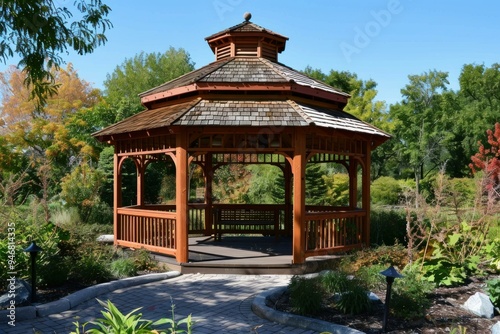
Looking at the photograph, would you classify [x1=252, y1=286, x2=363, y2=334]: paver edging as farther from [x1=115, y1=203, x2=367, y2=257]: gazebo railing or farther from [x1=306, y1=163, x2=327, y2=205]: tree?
[x1=306, y1=163, x2=327, y2=205]: tree

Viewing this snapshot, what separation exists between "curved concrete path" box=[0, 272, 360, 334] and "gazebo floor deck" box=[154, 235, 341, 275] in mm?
255

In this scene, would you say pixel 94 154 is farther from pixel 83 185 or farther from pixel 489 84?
pixel 489 84

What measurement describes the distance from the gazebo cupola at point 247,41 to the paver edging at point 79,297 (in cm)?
617

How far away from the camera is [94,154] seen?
24625 mm

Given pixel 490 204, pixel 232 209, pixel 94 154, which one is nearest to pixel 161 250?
pixel 232 209

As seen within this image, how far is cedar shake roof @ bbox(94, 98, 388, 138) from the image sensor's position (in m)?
Result: 8.70

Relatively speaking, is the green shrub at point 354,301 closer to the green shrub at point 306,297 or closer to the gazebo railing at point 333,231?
the green shrub at point 306,297

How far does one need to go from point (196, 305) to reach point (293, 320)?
1700 millimetres

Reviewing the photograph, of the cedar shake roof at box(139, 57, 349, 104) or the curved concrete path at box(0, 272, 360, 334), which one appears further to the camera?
the cedar shake roof at box(139, 57, 349, 104)

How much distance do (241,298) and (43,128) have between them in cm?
2303

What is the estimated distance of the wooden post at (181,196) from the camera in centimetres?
904

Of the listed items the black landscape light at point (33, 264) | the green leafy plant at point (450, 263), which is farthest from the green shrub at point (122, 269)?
the green leafy plant at point (450, 263)

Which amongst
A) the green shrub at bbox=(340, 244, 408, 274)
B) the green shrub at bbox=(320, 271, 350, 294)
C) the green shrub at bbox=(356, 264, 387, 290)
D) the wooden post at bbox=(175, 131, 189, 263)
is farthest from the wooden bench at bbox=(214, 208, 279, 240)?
the green shrub at bbox=(320, 271, 350, 294)

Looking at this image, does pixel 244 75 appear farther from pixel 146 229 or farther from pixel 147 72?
pixel 147 72
